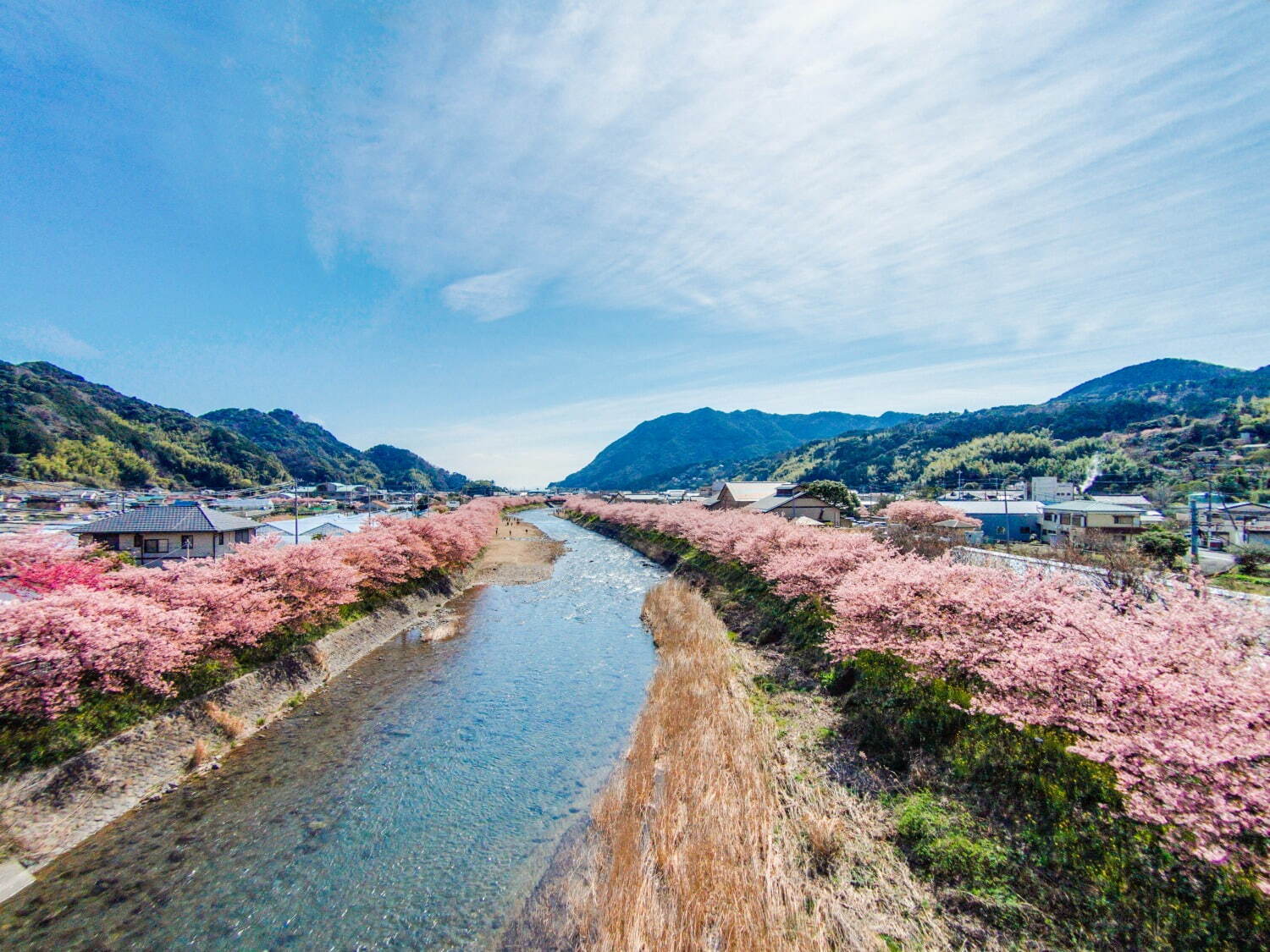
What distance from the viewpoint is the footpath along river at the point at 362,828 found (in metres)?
8.76

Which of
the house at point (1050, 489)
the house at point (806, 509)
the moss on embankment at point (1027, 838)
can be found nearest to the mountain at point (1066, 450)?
the house at point (1050, 489)

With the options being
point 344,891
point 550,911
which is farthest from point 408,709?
point 550,911

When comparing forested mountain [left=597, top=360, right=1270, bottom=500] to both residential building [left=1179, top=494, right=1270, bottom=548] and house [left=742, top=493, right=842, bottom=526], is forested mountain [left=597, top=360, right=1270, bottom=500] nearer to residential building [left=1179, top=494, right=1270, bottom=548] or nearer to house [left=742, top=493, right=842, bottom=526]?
residential building [left=1179, top=494, right=1270, bottom=548]

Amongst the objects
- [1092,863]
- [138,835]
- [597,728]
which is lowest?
[597,728]

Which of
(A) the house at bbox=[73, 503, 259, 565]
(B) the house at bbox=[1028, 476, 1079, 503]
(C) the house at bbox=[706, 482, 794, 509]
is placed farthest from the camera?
(B) the house at bbox=[1028, 476, 1079, 503]

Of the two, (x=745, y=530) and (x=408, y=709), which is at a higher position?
(x=745, y=530)

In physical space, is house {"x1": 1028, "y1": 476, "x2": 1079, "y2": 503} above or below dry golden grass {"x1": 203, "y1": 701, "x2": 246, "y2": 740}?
below

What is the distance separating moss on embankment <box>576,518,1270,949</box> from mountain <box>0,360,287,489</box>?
462ft

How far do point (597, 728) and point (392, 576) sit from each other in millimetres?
19119

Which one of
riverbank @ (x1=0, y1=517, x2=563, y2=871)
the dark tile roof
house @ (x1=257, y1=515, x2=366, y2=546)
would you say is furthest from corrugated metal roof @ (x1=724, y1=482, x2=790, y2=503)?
the dark tile roof

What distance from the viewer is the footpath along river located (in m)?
8.76

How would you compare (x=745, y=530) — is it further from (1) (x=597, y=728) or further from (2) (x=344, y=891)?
(2) (x=344, y=891)

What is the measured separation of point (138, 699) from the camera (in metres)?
13.0

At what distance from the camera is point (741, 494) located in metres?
78.2
